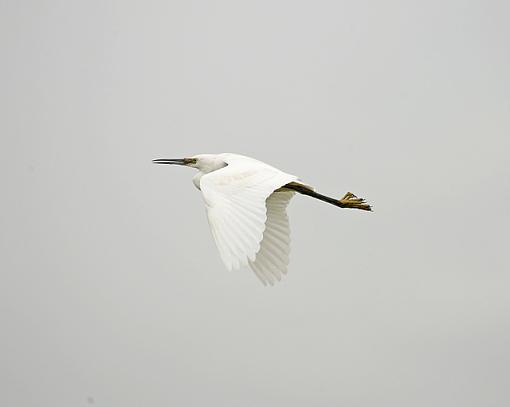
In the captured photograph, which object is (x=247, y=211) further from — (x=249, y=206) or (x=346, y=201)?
(x=346, y=201)

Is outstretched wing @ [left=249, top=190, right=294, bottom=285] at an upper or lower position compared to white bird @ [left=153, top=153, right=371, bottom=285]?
lower

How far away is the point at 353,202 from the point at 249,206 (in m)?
3.65

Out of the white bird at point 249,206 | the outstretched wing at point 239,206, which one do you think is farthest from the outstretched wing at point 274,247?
the outstretched wing at point 239,206

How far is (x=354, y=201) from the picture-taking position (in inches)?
559

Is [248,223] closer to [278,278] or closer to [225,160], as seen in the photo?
[278,278]

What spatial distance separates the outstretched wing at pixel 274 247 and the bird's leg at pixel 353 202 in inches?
40.2

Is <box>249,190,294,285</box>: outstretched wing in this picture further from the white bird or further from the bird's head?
the bird's head

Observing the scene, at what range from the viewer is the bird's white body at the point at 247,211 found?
10.2 metres

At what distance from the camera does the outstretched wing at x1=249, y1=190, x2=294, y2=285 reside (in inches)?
512

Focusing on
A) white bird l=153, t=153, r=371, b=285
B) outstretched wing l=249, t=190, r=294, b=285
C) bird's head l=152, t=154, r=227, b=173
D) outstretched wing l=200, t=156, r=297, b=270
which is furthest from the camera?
bird's head l=152, t=154, r=227, b=173

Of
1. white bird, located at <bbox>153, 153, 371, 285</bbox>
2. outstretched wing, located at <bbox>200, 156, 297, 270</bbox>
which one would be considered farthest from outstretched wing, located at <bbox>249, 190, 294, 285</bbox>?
outstretched wing, located at <bbox>200, 156, 297, 270</bbox>

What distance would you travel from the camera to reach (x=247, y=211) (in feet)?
34.9

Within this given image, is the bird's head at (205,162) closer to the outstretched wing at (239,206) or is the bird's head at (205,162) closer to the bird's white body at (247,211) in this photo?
the bird's white body at (247,211)

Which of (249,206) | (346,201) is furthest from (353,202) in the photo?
(249,206)
